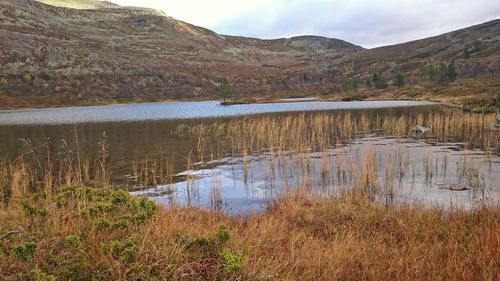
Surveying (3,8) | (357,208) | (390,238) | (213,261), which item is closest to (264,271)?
(213,261)

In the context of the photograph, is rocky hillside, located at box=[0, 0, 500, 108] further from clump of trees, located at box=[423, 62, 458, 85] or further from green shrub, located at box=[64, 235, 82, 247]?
green shrub, located at box=[64, 235, 82, 247]

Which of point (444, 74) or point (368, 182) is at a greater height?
point (444, 74)

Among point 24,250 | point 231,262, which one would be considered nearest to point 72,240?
point 24,250

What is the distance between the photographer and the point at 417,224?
946cm

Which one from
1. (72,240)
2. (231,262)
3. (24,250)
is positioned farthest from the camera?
(72,240)

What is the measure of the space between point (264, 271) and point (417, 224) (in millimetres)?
5032

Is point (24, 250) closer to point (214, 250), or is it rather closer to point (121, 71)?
point (214, 250)

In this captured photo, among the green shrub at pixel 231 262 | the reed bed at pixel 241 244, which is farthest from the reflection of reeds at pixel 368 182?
the green shrub at pixel 231 262

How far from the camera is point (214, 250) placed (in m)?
6.77

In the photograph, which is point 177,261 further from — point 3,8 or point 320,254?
point 3,8

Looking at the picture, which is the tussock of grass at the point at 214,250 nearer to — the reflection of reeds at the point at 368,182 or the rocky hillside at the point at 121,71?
the reflection of reeds at the point at 368,182

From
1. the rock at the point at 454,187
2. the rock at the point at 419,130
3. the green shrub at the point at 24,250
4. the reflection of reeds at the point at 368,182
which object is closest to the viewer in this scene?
the green shrub at the point at 24,250

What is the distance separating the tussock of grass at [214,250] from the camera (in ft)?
18.9

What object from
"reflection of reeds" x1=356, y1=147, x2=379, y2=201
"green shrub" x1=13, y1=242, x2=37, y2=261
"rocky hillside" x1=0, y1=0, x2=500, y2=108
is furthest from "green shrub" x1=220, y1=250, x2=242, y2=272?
"rocky hillside" x1=0, y1=0, x2=500, y2=108
